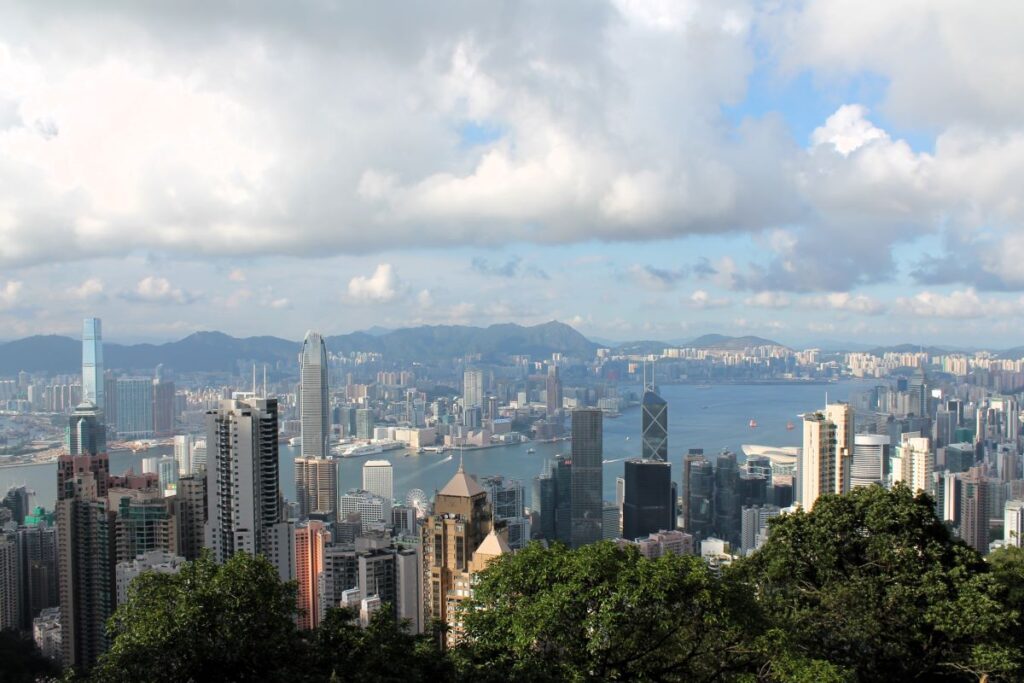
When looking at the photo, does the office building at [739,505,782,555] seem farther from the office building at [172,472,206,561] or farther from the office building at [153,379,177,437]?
the office building at [153,379,177,437]

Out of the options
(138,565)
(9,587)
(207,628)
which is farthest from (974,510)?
(207,628)

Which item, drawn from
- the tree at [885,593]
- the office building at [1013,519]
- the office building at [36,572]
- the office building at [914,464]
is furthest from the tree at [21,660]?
the office building at [914,464]

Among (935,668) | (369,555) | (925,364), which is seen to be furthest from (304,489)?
(925,364)

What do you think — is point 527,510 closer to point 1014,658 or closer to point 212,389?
point 212,389

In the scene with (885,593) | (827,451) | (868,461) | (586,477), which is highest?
(885,593)

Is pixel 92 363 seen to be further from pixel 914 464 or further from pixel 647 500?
pixel 914 464
